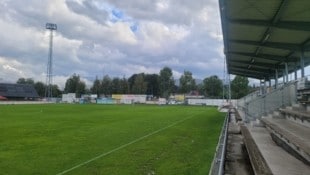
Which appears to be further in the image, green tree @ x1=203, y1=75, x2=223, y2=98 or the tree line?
the tree line

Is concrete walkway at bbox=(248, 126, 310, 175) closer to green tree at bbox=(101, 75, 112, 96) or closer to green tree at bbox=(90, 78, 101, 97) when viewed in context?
green tree at bbox=(101, 75, 112, 96)

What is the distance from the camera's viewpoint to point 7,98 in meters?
119

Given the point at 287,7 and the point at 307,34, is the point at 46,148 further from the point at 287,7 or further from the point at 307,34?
the point at 307,34

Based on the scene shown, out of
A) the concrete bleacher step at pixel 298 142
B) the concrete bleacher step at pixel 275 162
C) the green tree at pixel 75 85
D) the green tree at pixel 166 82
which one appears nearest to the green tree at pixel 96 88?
the green tree at pixel 75 85

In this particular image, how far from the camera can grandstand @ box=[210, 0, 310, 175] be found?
7823 mm

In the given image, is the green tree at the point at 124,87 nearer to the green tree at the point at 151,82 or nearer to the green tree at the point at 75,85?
the green tree at the point at 151,82

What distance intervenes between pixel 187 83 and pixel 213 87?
18187mm

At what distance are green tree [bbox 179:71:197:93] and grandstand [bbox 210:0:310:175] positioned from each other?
5412 inches

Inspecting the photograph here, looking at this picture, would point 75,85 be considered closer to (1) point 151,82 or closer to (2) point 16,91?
(1) point 151,82

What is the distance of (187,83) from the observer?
161 meters

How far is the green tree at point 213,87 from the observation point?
145 m

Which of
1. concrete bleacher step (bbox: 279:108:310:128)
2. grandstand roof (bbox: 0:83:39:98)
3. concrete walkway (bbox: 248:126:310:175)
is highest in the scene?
grandstand roof (bbox: 0:83:39:98)

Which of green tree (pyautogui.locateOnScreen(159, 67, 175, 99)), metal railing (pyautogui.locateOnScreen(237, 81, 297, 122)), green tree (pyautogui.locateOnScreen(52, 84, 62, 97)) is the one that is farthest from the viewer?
green tree (pyautogui.locateOnScreen(159, 67, 175, 99))

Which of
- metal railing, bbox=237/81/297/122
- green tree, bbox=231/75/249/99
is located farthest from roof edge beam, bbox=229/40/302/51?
green tree, bbox=231/75/249/99
